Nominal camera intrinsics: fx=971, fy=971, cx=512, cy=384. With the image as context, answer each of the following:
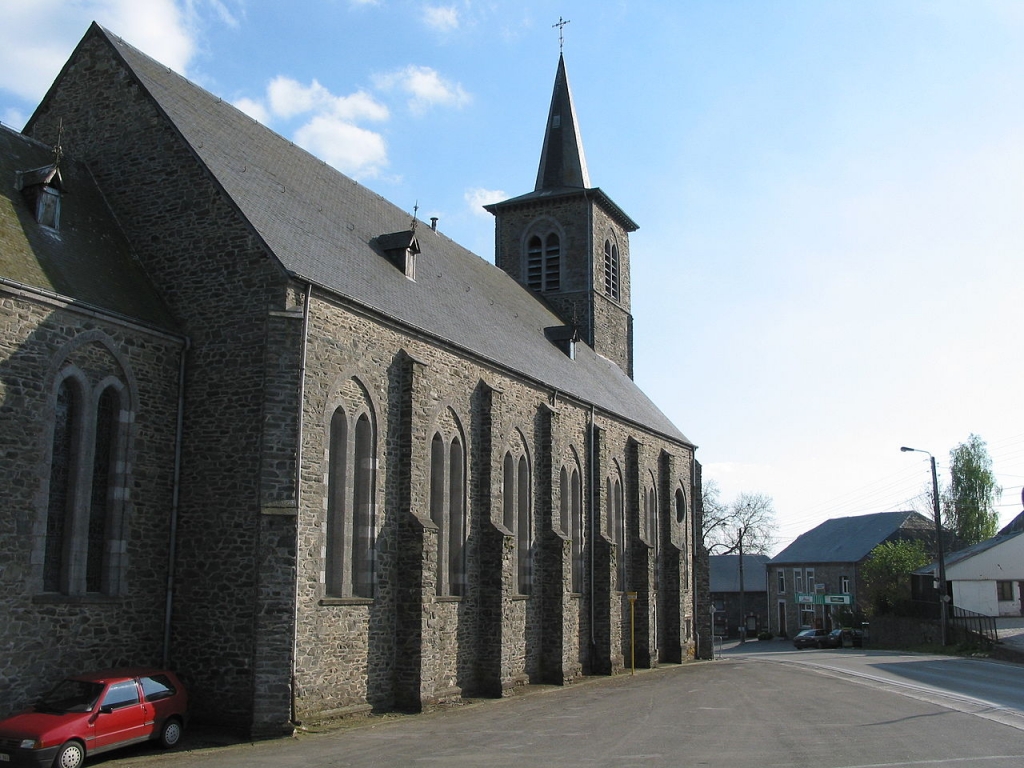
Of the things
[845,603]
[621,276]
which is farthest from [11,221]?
[845,603]

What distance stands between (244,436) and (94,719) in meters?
5.66

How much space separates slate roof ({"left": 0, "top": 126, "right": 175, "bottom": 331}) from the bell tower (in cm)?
2290

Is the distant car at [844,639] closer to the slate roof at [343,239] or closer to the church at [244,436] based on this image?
the slate roof at [343,239]

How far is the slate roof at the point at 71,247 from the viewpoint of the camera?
1638 centimetres

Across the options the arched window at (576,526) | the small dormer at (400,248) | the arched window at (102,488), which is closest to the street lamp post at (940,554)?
the arched window at (576,526)

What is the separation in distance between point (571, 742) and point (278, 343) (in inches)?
341

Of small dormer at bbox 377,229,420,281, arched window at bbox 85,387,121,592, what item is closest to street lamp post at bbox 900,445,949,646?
small dormer at bbox 377,229,420,281

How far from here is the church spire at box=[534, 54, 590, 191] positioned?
43.4 metres

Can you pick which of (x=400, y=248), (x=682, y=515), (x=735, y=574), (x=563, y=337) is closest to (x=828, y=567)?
(x=735, y=574)

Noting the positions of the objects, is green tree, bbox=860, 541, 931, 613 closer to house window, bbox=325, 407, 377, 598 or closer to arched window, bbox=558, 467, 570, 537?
arched window, bbox=558, 467, 570, 537

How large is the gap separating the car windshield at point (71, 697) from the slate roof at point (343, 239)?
781 centimetres

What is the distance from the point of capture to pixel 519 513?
26.4 meters

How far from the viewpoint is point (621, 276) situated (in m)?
44.4

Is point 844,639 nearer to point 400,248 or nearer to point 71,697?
point 400,248
